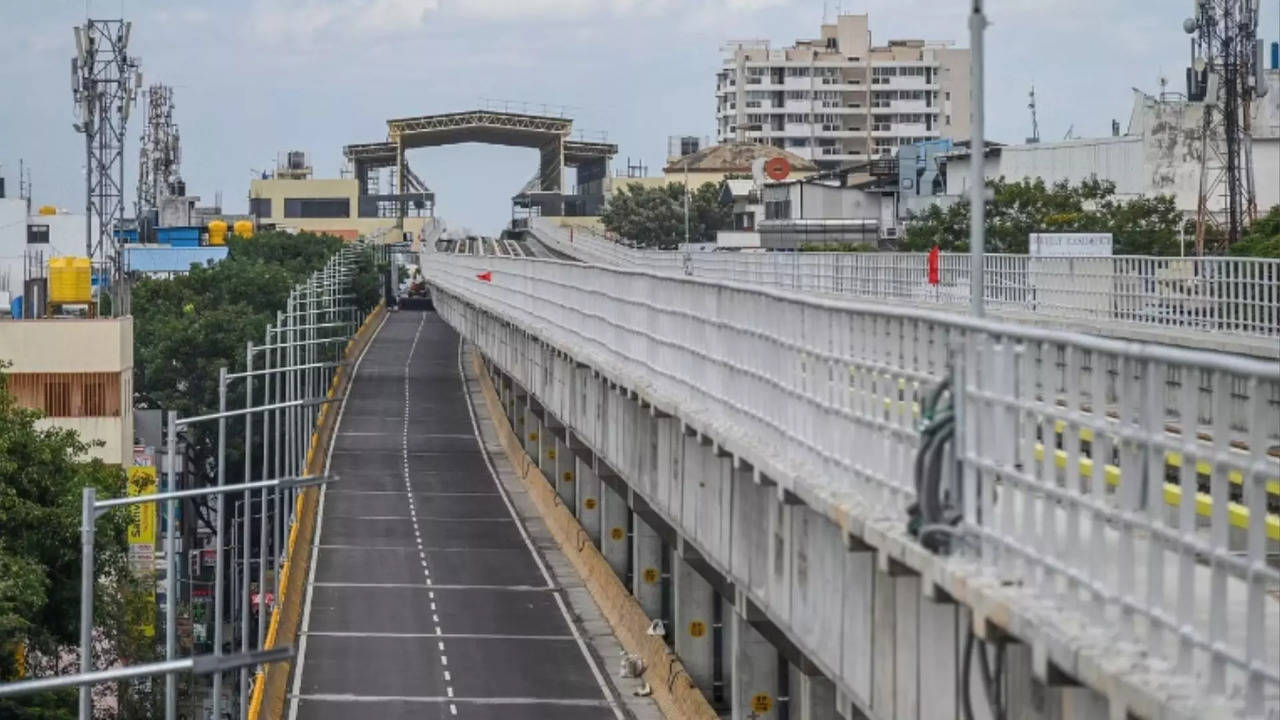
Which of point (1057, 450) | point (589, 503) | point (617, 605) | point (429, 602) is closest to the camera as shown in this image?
point (1057, 450)

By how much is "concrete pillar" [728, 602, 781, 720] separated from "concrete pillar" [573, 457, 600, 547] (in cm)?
2410

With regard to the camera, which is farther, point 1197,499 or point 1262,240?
point 1262,240

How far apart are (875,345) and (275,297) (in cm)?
8674

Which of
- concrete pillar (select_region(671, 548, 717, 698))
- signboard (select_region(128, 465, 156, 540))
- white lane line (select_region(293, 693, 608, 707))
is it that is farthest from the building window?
concrete pillar (select_region(671, 548, 717, 698))

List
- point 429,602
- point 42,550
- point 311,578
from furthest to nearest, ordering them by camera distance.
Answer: point 311,578 < point 429,602 < point 42,550

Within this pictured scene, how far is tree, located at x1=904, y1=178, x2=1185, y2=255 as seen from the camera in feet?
222

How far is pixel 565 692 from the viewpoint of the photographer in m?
43.9

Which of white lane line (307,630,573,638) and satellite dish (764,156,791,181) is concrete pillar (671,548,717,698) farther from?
satellite dish (764,156,791,181)

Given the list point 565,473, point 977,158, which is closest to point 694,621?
point 565,473

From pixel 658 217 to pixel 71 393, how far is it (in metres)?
93.0

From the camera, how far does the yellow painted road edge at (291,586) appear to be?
4142 centimetres

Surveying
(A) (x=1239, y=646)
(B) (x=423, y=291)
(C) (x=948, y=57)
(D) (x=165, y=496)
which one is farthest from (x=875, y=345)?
(C) (x=948, y=57)

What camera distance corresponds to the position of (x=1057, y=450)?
13023 millimetres

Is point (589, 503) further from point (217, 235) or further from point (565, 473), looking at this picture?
point (217, 235)
